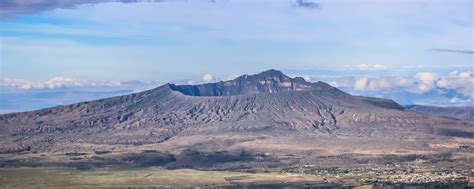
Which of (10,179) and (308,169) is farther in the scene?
(308,169)

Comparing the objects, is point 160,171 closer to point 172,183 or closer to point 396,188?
point 172,183

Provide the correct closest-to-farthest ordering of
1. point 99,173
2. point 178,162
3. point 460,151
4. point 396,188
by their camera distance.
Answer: point 396,188, point 99,173, point 178,162, point 460,151

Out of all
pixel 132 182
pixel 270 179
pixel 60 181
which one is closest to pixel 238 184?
pixel 270 179

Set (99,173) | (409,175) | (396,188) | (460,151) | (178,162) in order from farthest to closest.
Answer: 1. (460,151)
2. (178,162)
3. (99,173)
4. (409,175)
5. (396,188)

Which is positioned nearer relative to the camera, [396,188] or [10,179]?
[396,188]

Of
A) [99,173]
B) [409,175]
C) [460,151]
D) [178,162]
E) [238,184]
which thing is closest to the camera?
[238,184]

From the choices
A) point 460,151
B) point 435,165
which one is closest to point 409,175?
point 435,165

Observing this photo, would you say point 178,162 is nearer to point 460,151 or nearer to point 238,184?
point 238,184

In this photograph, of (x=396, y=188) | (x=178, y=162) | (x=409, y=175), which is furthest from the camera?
(x=178, y=162)
